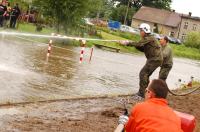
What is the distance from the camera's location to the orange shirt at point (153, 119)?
555cm

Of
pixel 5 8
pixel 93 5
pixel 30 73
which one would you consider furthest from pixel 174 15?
pixel 30 73

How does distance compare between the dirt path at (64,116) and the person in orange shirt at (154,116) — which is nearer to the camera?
the person in orange shirt at (154,116)

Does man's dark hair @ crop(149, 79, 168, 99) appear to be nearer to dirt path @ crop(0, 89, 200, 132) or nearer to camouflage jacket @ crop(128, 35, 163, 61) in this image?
dirt path @ crop(0, 89, 200, 132)

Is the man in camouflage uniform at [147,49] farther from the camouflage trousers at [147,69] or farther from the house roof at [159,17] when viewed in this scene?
the house roof at [159,17]

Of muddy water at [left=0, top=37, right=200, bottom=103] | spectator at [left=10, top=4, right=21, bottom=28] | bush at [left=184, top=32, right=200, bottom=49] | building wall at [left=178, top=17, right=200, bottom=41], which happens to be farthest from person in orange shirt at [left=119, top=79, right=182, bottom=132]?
building wall at [left=178, top=17, right=200, bottom=41]

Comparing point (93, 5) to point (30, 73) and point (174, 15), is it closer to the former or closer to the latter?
point (30, 73)

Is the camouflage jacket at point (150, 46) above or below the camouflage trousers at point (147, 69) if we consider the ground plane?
above

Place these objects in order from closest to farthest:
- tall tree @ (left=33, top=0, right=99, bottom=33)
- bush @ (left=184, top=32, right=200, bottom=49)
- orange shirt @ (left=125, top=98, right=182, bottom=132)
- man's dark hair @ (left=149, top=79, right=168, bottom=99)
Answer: orange shirt @ (left=125, top=98, right=182, bottom=132), man's dark hair @ (left=149, top=79, right=168, bottom=99), tall tree @ (left=33, top=0, right=99, bottom=33), bush @ (left=184, top=32, right=200, bottom=49)

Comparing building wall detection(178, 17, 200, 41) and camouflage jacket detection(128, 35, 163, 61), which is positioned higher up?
camouflage jacket detection(128, 35, 163, 61)

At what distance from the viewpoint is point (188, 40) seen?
90.3m

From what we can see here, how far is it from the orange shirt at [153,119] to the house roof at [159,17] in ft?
347

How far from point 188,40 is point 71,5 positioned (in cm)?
5771

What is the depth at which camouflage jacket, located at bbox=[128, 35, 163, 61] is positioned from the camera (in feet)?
44.8

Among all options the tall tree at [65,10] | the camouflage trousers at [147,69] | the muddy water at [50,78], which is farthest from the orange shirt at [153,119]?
the tall tree at [65,10]
